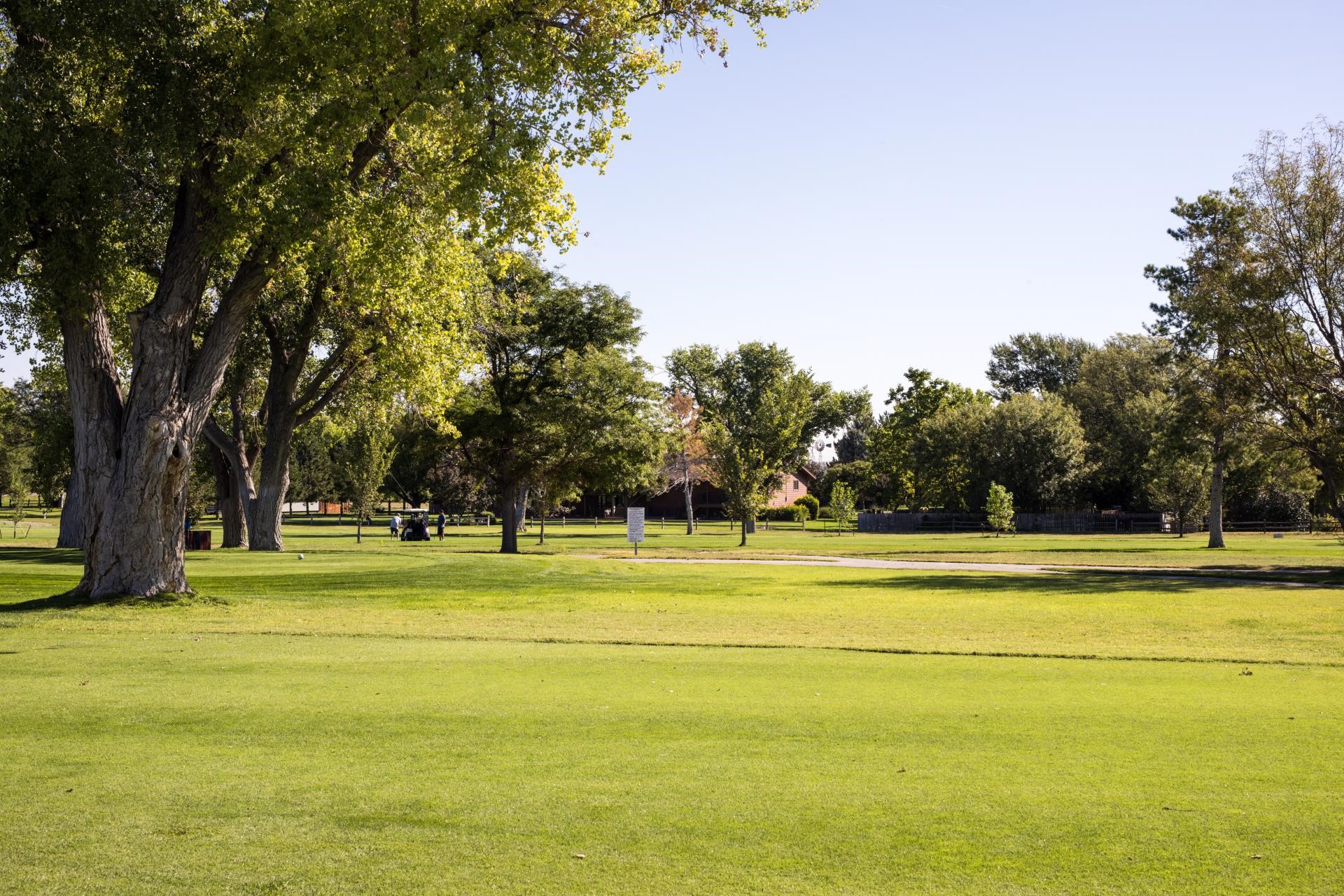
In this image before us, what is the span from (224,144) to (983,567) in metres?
30.0

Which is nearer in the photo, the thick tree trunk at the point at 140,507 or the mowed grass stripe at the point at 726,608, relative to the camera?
the mowed grass stripe at the point at 726,608

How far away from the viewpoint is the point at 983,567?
41.0 metres

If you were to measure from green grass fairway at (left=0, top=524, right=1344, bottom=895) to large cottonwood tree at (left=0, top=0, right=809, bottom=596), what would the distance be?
13.4ft

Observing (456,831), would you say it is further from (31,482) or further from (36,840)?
(31,482)

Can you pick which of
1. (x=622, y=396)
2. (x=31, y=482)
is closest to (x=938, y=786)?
(x=622, y=396)

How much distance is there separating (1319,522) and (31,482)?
9133cm

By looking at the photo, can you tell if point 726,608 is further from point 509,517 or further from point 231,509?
point 231,509

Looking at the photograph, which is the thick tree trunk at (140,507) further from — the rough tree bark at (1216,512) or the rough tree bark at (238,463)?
the rough tree bark at (1216,512)

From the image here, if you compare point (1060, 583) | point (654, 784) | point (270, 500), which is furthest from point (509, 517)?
point (654, 784)

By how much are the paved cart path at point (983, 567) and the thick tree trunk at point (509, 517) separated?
7.16 meters

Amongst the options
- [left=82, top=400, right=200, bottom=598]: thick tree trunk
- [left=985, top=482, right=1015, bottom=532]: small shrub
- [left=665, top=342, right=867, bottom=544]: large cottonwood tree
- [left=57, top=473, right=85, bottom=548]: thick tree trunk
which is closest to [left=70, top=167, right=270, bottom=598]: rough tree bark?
[left=82, top=400, right=200, bottom=598]: thick tree trunk

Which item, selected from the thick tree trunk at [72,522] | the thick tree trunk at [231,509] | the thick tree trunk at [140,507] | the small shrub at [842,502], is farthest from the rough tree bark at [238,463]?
the small shrub at [842,502]

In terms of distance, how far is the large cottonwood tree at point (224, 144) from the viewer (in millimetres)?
18562

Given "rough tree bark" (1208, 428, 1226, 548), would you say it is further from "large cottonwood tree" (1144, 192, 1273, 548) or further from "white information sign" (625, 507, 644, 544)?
"white information sign" (625, 507, 644, 544)
